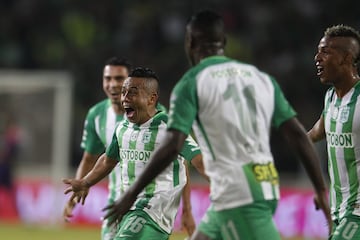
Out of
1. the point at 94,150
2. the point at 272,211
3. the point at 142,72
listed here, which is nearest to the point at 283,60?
the point at 94,150

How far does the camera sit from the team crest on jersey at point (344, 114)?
278 inches

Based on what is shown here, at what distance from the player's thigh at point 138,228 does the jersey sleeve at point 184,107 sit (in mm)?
1902

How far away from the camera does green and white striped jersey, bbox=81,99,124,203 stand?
9430mm

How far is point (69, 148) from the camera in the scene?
763 inches

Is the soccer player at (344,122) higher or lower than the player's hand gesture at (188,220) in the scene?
higher

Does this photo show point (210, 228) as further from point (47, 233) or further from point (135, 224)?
point (47, 233)

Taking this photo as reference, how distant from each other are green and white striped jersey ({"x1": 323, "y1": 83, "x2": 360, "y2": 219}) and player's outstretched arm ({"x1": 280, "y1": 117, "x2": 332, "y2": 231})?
1.16 meters

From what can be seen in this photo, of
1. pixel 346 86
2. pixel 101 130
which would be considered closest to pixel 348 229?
pixel 346 86

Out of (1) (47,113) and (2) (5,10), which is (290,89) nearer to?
(1) (47,113)

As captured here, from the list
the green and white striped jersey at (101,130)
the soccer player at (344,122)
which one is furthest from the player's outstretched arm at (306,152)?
the green and white striped jersey at (101,130)

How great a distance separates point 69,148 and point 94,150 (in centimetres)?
1000

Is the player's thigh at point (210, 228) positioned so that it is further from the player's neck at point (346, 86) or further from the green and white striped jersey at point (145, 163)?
the player's neck at point (346, 86)

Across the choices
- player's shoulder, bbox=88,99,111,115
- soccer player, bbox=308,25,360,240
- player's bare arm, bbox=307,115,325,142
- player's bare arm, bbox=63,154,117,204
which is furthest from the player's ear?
player's shoulder, bbox=88,99,111,115

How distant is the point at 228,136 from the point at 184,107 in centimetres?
31
